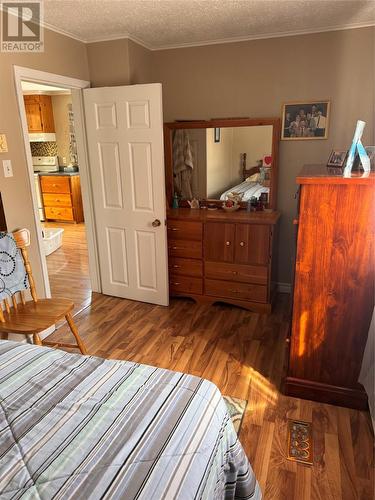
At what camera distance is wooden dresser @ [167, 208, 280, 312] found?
3.07 metres

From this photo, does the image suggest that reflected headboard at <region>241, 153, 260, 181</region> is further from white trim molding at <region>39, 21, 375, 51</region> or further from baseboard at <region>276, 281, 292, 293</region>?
baseboard at <region>276, 281, 292, 293</region>

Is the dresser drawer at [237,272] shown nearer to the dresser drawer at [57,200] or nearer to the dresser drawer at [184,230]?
the dresser drawer at [184,230]

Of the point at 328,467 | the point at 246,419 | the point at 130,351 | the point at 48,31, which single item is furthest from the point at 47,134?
the point at 328,467

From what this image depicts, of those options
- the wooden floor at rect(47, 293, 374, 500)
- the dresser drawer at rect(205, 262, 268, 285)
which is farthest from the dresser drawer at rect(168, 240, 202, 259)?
the wooden floor at rect(47, 293, 374, 500)

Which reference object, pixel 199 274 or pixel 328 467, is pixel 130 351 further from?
pixel 328 467

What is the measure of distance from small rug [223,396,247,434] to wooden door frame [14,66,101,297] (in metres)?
1.70

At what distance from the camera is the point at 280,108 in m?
3.22

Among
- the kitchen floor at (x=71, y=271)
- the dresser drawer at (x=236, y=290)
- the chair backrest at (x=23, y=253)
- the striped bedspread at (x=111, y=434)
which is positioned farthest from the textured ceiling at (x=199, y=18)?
the kitchen floor at (x=71, y=271)

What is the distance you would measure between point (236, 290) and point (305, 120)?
1.64 metres

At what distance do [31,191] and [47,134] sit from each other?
14.8ft

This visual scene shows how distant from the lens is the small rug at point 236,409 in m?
1.98

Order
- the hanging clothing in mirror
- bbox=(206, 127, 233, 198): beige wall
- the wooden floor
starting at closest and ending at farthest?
the wooden floor, bbox=(206, 127, 233, 198): beige wall, the hanging clothing in mirror

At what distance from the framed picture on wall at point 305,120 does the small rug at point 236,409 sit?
2302mm

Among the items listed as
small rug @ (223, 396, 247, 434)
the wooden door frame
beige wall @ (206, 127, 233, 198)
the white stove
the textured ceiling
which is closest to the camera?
small rug @ (223, 396, 247, 434)
